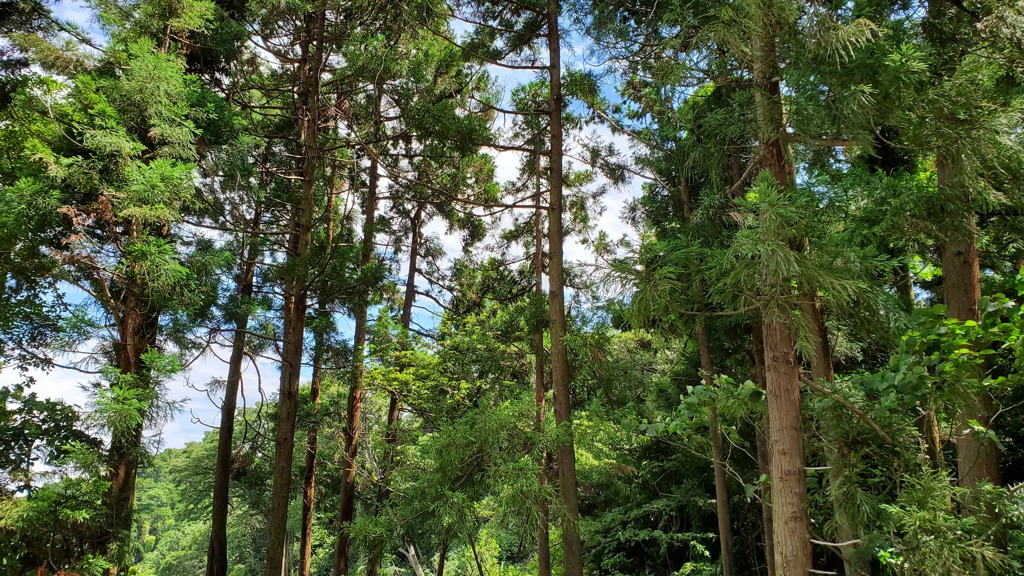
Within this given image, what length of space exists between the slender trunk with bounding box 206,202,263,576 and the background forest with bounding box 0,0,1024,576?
0.08 metres

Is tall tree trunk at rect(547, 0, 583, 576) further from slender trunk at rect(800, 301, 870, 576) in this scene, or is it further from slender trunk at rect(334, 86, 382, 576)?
slender trunk at rect(334, 86, 382, 576)

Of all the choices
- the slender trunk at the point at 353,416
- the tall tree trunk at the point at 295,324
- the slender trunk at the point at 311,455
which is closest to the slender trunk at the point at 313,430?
the slender trunk at the point at 311,455

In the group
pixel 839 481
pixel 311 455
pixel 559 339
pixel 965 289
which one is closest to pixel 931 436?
pixel 839 481

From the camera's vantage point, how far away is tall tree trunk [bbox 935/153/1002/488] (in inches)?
179

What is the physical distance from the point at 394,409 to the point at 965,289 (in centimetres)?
881

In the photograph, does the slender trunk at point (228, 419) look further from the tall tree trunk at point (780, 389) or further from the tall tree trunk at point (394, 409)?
the tall tree trunk at point (780, 389)

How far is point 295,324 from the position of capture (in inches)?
271

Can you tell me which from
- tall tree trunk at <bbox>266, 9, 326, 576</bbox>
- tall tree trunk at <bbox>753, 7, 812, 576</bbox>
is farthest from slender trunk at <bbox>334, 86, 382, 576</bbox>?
tall tree trunk at <bbox>753, 7, 812, 576</bbox>

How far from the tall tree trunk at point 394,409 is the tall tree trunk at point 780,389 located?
5597 mm

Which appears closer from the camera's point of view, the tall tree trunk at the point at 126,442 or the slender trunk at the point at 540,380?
the tall tree trunk at the point at 126,442

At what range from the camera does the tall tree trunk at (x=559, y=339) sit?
5.82m

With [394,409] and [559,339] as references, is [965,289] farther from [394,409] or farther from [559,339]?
[394,409]

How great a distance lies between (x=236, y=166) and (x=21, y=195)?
232 centimetres

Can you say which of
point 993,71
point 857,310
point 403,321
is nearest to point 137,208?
Answer: point 403,321
